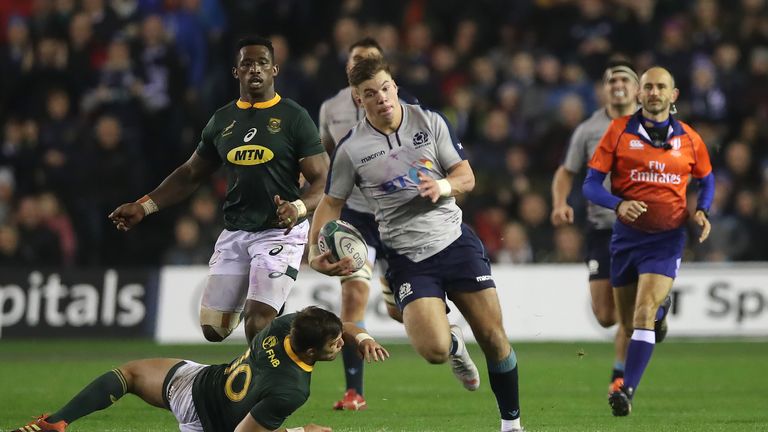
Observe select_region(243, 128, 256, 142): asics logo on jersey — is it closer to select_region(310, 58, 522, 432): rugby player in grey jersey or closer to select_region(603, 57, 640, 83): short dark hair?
select_region(310, 58, 522, 432): rugby player in grey jersey

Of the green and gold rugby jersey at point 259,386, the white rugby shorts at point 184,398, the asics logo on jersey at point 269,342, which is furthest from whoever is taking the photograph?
the white rugby shorts at point 184,398

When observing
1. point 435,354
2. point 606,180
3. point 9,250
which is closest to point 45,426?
point 435,354

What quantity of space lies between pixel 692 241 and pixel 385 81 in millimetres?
9969

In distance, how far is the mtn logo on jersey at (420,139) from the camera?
8.08 metres

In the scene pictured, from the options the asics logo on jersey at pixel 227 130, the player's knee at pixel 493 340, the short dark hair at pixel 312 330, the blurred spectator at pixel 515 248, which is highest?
the asics logo on jersey at pixel 227 130

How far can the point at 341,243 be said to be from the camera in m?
7.83

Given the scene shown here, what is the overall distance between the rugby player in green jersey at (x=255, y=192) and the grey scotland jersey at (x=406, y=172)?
2.26ft

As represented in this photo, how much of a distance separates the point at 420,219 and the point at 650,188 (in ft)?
7.76

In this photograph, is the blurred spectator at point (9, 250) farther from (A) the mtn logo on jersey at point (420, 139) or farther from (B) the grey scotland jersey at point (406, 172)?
(A) the mtn logo on jersey at point (420, 139)

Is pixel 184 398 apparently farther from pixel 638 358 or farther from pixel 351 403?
pixel 638 358

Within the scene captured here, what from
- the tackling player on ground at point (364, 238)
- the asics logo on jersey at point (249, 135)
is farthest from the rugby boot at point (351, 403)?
the asics logo on jersey at point (249, 135)

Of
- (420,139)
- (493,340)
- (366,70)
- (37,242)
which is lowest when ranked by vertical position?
(37,242)

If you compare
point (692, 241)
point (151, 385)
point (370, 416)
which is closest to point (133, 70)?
point (692, 241)

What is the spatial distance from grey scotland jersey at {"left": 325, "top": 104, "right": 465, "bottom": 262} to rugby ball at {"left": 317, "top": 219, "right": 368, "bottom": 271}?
0.32 meters
